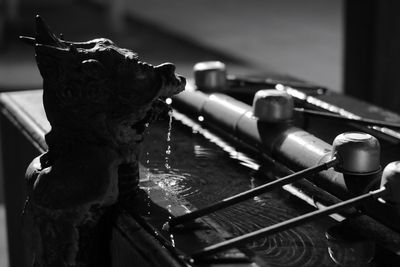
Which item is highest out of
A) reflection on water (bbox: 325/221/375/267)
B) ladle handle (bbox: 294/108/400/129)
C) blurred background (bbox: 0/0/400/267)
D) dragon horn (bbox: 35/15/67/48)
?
dragon horn (bbox: 35/15/67/48)

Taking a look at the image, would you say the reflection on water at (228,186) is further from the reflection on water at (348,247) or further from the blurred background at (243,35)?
the blurred background at (243,35)

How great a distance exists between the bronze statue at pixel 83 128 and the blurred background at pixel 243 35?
6.89ft

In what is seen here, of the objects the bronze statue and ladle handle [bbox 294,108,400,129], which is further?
ladle handle [bbox 294,108,400,129]

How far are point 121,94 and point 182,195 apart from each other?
0.86 feet

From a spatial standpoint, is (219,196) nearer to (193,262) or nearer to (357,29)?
(193,262)

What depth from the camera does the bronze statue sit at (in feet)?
4.74

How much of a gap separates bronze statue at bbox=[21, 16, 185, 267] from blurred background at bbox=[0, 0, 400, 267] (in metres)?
2.10

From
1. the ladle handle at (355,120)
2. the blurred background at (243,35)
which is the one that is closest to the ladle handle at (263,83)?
the ladle handle at (355,120)

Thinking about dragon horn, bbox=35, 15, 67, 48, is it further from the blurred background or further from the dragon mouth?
the blurred background

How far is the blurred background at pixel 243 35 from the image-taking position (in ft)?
12.5

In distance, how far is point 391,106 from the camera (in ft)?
12.4

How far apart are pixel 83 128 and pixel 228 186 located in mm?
351

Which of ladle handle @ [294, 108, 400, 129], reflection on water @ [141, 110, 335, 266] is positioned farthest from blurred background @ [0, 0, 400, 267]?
ladle handle @ [294, 108, 400, 129]

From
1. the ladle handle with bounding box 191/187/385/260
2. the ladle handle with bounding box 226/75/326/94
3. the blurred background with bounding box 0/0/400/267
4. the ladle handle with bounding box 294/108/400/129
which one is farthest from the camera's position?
the blurred background with bounding box 0/0/400/267
